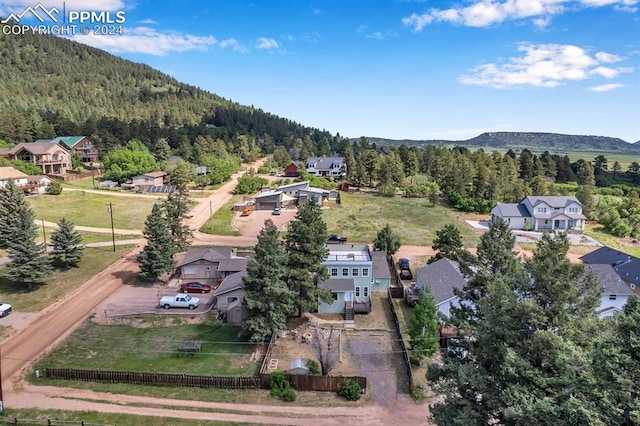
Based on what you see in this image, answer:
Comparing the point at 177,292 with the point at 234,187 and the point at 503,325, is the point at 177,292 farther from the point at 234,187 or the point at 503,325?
the point at 234,187

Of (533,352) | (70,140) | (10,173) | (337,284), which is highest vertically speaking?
(70,140)

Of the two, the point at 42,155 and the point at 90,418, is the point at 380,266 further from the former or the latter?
the point at 42,155


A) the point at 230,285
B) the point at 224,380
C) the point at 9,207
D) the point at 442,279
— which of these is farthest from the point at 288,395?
the point at 9,207

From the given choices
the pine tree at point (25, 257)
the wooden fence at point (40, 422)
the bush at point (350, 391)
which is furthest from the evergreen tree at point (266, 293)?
the pine tree at point (25, 257)

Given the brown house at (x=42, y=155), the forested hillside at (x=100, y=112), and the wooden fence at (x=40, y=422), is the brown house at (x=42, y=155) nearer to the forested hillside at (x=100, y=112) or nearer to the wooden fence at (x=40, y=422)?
the forested hillside at (x=100, y=112)

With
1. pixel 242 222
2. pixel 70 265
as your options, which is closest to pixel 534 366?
pixel 70 265
